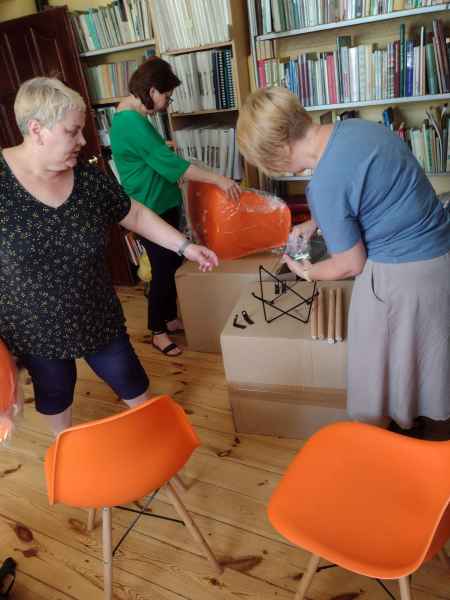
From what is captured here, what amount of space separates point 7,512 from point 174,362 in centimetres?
103

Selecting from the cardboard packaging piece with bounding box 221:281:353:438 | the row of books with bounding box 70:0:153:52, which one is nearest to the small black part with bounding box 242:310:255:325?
the cardboard packaging piece with bounding box 221:281:353:438

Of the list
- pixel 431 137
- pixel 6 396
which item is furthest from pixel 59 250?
pixel 431 137

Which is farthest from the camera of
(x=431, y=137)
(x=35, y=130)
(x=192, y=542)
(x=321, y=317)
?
(x=431, y=137)

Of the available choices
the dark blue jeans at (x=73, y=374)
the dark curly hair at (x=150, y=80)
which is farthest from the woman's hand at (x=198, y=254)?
the dark curly hair at (x=150, y=80)

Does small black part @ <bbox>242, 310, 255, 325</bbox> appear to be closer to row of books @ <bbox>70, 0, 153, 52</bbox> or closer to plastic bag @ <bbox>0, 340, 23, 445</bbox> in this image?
plastic bag @ <bbox>0, 340, 23, 445</bbox>

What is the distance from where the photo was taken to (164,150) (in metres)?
2.13

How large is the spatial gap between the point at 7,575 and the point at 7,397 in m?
0.65

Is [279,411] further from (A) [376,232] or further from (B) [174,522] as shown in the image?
(A) [376,232]

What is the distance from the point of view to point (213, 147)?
111 inches

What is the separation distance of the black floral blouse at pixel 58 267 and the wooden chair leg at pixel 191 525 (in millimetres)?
504

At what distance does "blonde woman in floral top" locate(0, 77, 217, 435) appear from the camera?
1.23 metres

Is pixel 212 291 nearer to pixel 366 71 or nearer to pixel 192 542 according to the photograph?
pixel 192 542

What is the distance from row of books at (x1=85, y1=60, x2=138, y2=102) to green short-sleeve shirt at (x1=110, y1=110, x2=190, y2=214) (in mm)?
1059

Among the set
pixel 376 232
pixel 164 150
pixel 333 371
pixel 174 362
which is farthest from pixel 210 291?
pixel 376 232
